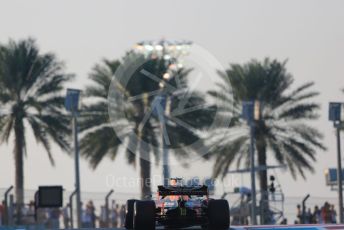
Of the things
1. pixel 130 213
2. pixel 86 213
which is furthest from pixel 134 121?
pixel 130 213

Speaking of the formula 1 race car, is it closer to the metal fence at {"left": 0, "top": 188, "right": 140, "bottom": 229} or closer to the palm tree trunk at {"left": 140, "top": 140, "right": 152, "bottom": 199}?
the metal fence at {"left": 0, "top": 188, "right": 140, "bottom": 229}

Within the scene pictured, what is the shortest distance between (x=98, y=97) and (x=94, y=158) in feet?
10.2

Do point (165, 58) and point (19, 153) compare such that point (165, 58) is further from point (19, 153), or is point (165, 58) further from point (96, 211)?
point (96, 211)

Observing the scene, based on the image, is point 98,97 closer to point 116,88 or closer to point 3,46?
point 116,88

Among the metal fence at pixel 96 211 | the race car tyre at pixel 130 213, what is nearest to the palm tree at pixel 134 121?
the metal fence at pixel 96 211

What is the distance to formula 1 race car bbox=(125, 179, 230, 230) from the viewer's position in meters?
23.4

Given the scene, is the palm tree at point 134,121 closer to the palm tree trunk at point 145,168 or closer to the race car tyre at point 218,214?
the palm tree trunk at point 145,168

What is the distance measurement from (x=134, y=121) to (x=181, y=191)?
33.0 meters

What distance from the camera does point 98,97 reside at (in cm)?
5753

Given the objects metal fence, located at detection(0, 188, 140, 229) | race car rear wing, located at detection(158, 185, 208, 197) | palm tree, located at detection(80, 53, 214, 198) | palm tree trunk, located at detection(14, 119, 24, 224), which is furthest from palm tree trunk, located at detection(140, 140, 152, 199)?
race car rear wing, located at detection(158, 185, 208, 197)

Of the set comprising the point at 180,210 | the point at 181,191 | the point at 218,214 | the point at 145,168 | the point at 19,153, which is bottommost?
the point at 218,214

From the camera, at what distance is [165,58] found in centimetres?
5841

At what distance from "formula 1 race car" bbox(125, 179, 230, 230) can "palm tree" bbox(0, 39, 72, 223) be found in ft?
99.9

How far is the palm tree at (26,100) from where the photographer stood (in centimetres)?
5503
